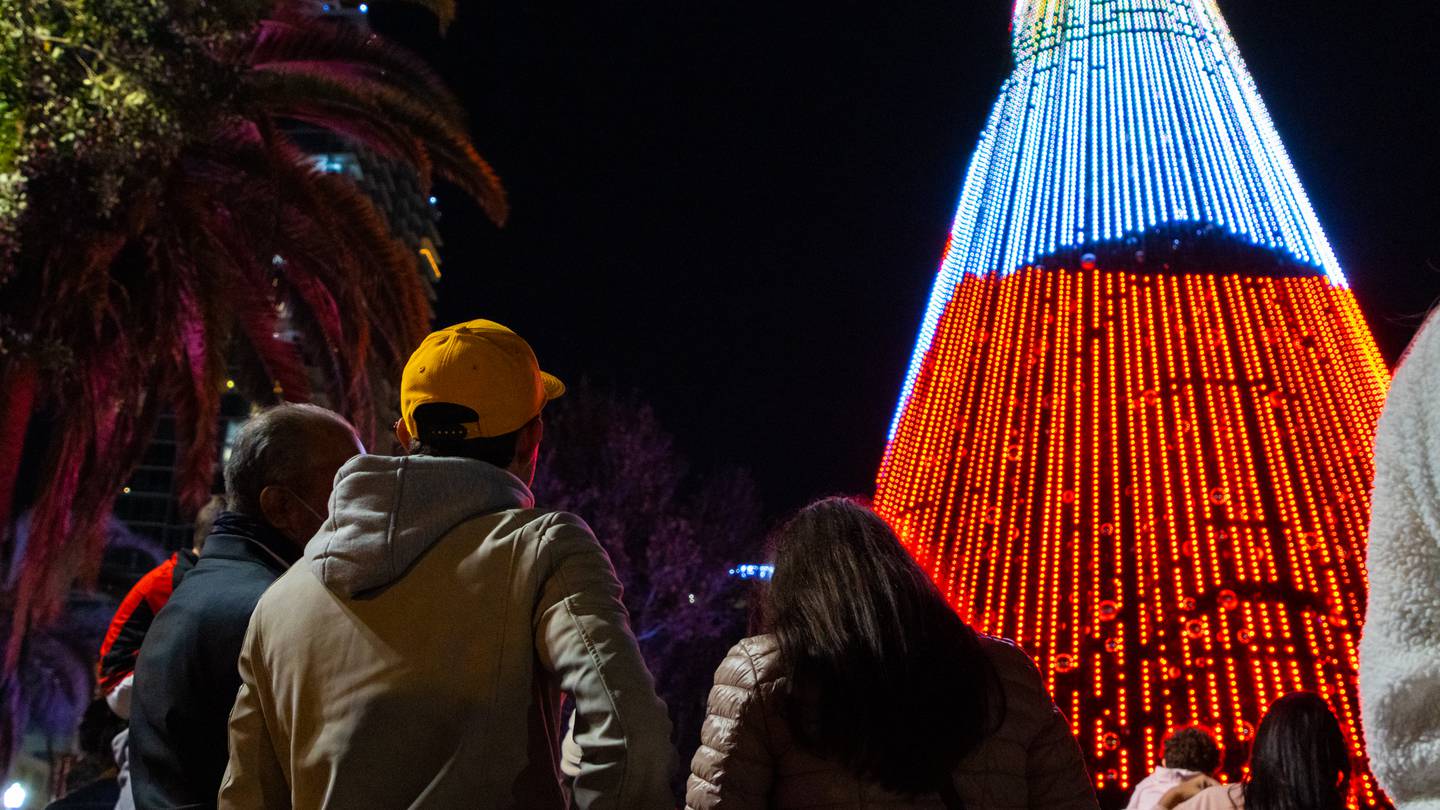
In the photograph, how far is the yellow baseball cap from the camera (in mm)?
2398

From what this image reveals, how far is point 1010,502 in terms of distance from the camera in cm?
1063

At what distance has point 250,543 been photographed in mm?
2996

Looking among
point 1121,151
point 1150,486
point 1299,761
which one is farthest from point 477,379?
point 1121,151

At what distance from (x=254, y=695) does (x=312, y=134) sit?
6304 centimetres

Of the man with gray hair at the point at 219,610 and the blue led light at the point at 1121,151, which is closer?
the man with gray hair at the point at 219,610

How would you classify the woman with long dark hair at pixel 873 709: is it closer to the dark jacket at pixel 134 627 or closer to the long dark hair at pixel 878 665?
the long dark hair at pixel 878 665

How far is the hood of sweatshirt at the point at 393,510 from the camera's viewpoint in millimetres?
2236

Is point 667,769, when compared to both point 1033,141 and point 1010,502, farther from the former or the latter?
point 1033,141

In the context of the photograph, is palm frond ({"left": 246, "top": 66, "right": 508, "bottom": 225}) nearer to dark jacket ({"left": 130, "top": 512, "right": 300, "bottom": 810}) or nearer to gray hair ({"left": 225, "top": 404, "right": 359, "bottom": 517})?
gray hair ({"left": 225, "top": 404, "right": 359, "bottom": 517})

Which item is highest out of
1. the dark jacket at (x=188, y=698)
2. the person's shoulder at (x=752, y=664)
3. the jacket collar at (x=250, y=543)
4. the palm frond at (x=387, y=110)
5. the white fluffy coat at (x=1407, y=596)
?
the palm frond at (x=387, y=110)

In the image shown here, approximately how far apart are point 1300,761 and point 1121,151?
26.8ft

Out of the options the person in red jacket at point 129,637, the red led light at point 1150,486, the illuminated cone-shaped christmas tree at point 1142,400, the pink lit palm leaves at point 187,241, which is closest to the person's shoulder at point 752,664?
the person in red jacket at point 129,637

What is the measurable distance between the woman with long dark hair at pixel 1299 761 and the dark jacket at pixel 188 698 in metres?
3.07

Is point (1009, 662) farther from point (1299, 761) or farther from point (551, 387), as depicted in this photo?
point (1299, 761)
